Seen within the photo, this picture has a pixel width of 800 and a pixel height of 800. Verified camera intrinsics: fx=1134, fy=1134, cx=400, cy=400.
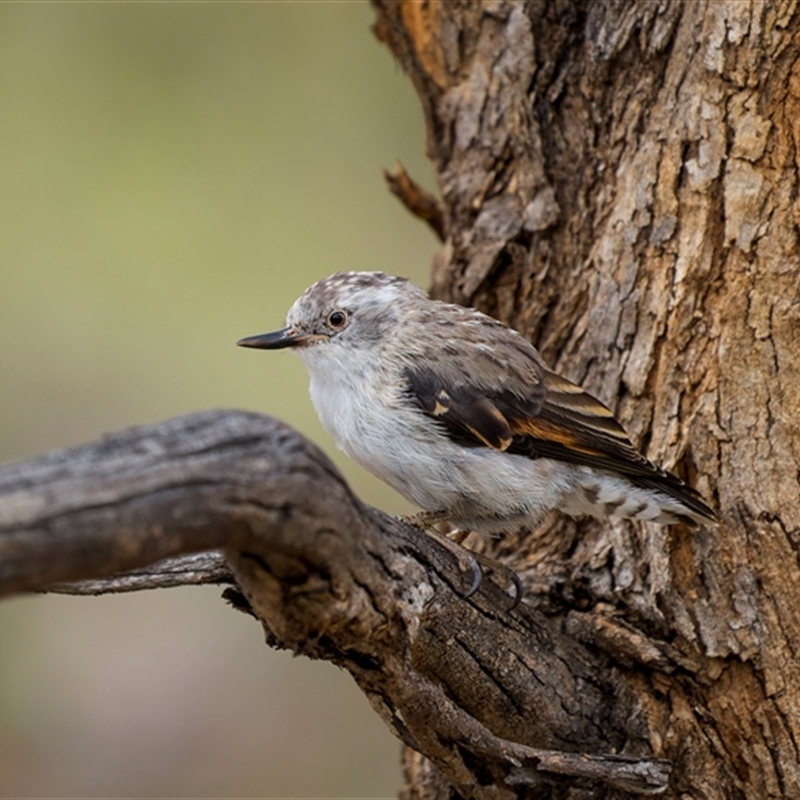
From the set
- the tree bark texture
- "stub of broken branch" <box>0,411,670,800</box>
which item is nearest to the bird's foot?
"stub of broken branch" <box>0,411,670,800</box>

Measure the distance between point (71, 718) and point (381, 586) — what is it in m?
5.91

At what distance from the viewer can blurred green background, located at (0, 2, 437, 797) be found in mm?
8859

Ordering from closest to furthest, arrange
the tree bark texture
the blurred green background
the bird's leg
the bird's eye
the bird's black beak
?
the bird's leg → the tree bark texture → the bird's black beak → the bird's eye → the blurred green background

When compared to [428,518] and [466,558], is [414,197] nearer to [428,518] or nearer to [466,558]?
[428,518]

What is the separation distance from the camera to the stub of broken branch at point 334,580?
2631 millimetres

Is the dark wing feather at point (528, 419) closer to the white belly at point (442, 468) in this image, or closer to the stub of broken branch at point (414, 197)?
the white belly at point (442, 468)

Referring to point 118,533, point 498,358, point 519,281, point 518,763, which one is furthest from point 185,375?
point 118,533

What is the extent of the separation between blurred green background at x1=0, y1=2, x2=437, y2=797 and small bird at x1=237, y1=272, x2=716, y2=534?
4409mm

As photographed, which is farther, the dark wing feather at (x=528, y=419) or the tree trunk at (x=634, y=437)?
the dark wing feather at (x=528, y=419)

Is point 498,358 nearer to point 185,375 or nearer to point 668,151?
point 668,151

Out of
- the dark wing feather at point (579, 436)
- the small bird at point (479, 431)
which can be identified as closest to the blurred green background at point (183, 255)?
the small bird at point (479, 431)

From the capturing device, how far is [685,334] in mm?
4621

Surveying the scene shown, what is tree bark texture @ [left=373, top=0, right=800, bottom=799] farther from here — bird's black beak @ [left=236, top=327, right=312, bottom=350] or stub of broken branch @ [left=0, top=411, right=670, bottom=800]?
bird's black beak @ [left=236, top=327, right=312, bottom=350]

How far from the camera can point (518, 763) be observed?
3.99 metres
